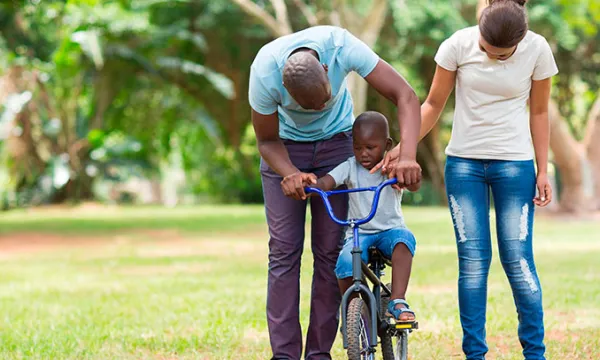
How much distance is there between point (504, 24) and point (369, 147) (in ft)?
2.90

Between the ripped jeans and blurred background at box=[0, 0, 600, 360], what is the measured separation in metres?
0.92

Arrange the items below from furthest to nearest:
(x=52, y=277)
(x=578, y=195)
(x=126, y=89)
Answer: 1. (x=126, y=89)
2. (x=578, y=195)
3. (x=52, y=277)

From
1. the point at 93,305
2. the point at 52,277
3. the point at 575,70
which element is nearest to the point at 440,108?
the point at 93,305

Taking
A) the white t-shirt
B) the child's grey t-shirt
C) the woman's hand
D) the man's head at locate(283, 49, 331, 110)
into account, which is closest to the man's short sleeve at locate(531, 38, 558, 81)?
the white t-shirt

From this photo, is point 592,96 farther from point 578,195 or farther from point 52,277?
point 52,277

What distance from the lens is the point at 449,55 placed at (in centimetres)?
530

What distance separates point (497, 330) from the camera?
723cm

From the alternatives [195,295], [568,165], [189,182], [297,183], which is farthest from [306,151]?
[189,182]

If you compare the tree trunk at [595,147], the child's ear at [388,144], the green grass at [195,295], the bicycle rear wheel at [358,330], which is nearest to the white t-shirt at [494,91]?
the child's ear at [388,144]

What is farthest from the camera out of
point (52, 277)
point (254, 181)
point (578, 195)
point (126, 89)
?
point (254, 181)

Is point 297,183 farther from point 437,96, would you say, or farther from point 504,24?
point 504,24

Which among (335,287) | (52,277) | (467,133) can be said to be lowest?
(52,277)

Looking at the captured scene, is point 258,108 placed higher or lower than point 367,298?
higher

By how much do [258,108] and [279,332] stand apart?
3.96 feet
